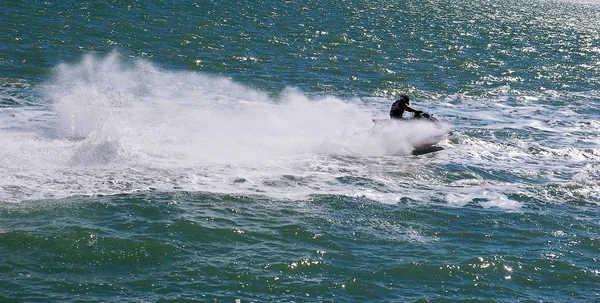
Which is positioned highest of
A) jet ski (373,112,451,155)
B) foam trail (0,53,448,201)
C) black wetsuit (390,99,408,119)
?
black wetsuit (390,99,408,119)

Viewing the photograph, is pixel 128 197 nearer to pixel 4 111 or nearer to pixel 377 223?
pixel 377 223

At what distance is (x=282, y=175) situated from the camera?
62.1 ft

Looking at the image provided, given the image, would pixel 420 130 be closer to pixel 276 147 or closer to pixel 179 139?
pixel 276 147

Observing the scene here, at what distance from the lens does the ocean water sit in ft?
43.4

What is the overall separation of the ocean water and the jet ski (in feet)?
0.33

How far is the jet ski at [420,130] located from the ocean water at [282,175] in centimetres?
10

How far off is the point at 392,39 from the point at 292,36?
6569mm

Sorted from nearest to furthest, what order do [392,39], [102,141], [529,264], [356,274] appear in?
[356,274] → [529,264] → [102,141] → [392,39]

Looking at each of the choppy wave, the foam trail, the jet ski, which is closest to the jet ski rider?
the jet ski

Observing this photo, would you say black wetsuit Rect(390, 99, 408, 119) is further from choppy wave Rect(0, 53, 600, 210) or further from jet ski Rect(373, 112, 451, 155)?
choppy wave Rect(0, 53, 600, 210)

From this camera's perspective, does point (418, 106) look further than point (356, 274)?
Yes

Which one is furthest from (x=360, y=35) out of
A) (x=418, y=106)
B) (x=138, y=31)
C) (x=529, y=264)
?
(x=529, y=264)

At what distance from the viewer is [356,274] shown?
13344 millimetres

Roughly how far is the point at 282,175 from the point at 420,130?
603cm
